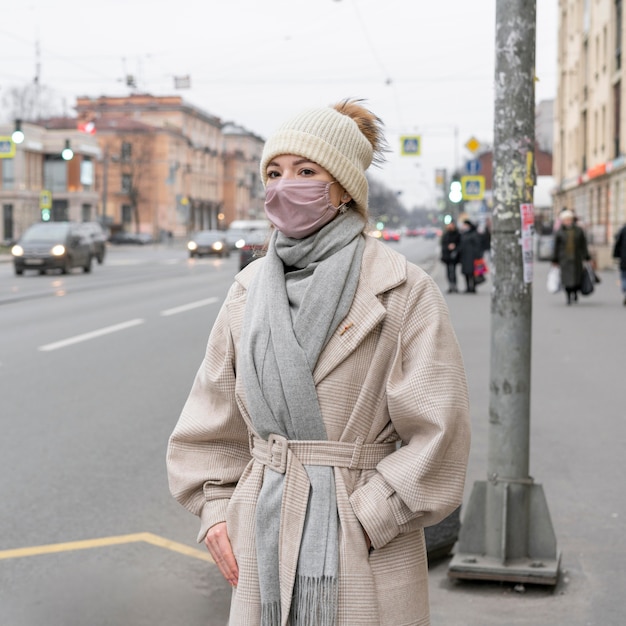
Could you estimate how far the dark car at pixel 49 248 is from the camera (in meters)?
33.1

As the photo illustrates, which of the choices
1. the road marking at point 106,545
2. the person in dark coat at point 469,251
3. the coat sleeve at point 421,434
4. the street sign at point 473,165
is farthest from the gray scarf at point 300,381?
the street sign at point 473,165

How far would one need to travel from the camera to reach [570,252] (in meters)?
21.0

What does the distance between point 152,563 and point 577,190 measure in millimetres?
48958

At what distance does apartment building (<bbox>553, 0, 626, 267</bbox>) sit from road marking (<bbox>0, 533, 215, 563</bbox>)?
107 feet

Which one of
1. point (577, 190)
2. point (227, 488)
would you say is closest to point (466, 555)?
point (227, 488)

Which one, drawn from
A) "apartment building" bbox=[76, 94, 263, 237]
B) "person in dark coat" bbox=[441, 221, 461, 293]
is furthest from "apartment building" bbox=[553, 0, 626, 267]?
"apartment building" bbox=[76, 94, 263, 237]

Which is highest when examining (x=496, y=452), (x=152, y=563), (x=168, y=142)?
(x=168, y=142)

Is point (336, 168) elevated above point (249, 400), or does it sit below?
Answer: above

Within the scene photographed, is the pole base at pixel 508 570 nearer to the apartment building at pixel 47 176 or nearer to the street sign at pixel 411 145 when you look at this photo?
the street sign at pixel 411 145

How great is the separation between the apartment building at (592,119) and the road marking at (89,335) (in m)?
23.2

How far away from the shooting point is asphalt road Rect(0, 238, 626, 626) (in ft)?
15.4

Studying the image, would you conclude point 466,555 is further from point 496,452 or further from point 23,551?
point 23,551

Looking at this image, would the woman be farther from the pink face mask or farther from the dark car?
the dark car

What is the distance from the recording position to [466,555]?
4930 mm
